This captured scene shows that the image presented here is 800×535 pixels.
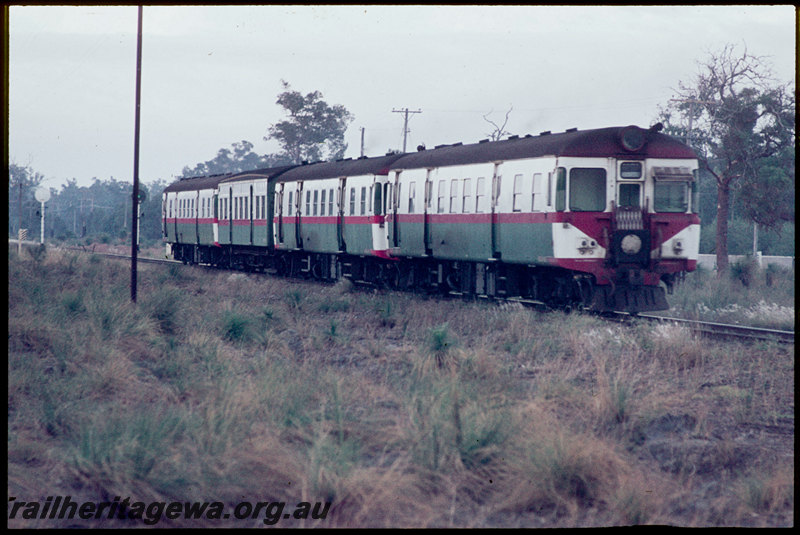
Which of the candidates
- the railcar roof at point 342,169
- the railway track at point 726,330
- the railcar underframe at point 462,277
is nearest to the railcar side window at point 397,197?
the railcar roof at point 342,169

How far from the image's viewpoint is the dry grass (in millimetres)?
6684

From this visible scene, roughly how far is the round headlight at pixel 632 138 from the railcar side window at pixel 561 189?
4.27 feet

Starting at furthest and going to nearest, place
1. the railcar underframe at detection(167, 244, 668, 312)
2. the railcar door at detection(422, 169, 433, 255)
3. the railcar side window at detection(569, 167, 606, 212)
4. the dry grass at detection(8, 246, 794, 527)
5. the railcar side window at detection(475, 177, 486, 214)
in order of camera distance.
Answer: the railcar door at detection(422, 169, 433, 255) < the railcar side window at detection(475, 177, 486, 214) < the railcar underframe at detection(167, 244, 668, 312) < the railcar side window at detection(569, 167, 606, 212) < the dry grass at detection(8, 246, 794, 527)

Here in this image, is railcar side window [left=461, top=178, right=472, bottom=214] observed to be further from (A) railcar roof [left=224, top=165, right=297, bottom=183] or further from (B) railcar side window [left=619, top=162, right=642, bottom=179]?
(A) railcar roof [left=224, top=165, right=297, bottom=183]

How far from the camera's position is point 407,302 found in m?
20.1

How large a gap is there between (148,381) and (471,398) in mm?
3764

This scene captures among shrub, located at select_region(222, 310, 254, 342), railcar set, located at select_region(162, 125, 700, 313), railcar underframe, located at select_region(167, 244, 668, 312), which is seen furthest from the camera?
railcar underframe, located at select_region(167, 244, 668, 312)

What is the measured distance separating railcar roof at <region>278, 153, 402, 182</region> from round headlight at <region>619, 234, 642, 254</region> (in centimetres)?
872

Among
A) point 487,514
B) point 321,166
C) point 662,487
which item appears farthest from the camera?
point 321,166

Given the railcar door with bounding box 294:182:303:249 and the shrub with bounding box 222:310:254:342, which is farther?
the railcar door with bounding box 294:182:303:249

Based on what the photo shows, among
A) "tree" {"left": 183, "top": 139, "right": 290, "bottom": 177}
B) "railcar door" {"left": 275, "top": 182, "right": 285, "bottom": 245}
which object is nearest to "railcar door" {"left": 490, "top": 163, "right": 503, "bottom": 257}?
"railcar door" {"left": 275, "top": 182, "right": 285, "bottom": 245}

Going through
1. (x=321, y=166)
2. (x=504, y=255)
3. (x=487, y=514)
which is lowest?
(x=487, y=514)

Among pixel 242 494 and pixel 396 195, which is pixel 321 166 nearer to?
pixel 396 195

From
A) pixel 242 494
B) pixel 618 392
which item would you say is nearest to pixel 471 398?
pixel 618 392
